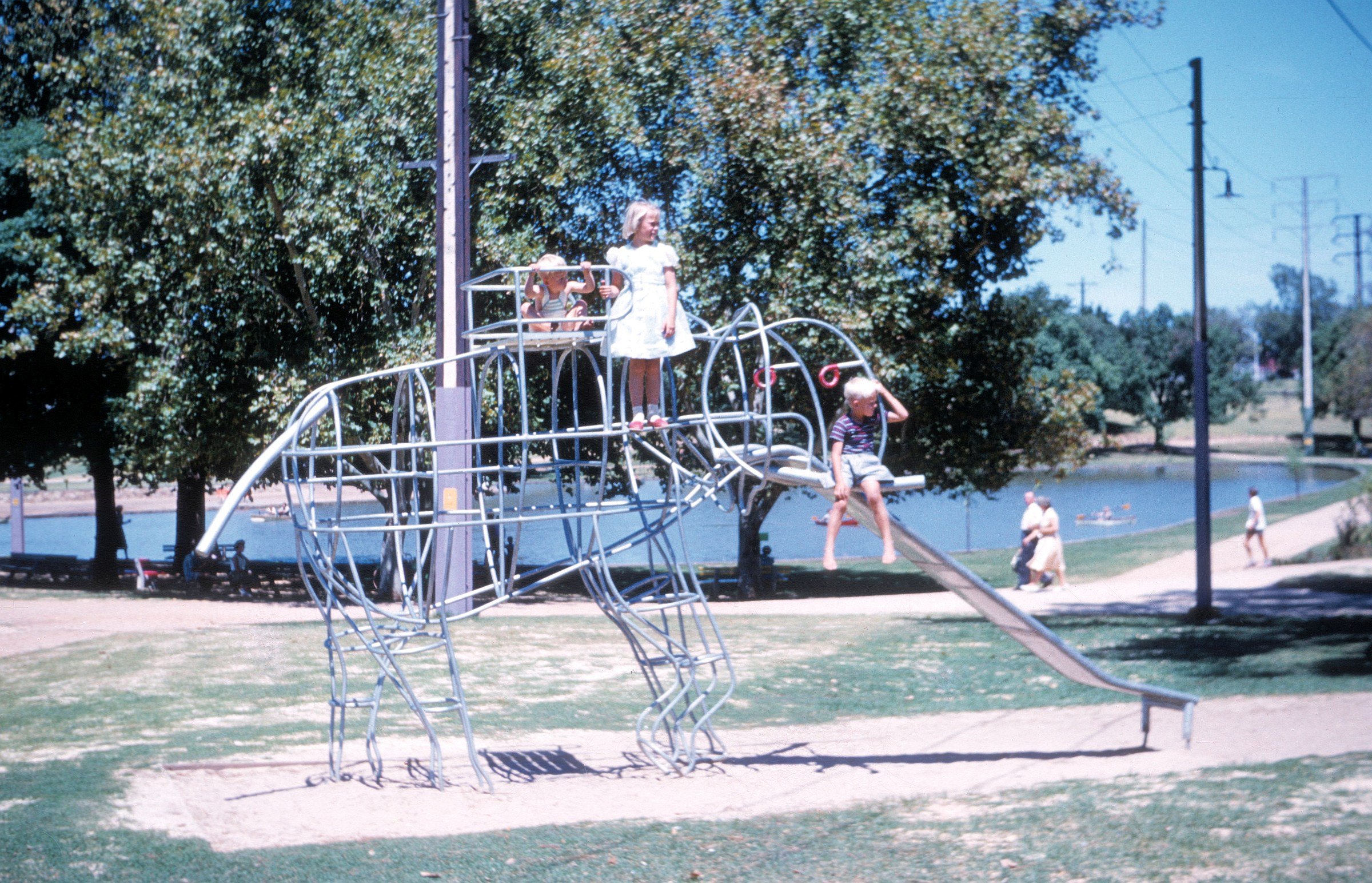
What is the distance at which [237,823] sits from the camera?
6.88 m

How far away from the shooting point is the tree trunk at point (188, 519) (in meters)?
26.6

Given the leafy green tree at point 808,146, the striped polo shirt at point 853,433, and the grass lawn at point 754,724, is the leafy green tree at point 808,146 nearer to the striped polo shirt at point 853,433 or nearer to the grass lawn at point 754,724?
the grass lawn at point 754,724

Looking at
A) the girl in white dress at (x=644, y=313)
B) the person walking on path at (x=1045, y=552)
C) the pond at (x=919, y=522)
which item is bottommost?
the pond at (x=919, y=522)

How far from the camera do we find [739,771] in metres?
8.14

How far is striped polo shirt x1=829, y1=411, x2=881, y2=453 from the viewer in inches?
306

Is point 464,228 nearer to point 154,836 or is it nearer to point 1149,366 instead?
point 154,836

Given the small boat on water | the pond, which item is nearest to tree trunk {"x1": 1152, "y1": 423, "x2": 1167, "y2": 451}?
the pond

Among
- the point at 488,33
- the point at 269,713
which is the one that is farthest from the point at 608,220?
the point at 269,713

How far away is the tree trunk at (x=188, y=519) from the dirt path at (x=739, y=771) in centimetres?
1952

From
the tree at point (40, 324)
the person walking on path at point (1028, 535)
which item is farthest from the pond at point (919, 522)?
the tree at point (40, 324)

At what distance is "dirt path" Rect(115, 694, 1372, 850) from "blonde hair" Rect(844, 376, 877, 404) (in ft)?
7.93

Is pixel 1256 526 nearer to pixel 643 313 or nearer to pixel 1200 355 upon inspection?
pixel 1200 355

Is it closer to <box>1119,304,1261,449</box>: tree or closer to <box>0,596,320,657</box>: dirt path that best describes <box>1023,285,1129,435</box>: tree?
<box>1119,304,1261,449</box>: tree

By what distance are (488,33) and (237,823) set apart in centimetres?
1410
